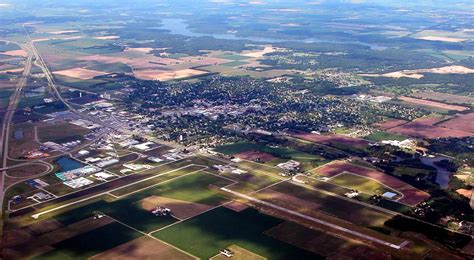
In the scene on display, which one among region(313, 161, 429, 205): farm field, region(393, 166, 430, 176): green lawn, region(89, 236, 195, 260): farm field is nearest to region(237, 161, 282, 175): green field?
region(313, 161, 429, 205): farm field

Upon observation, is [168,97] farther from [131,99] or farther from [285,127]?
[285,127]

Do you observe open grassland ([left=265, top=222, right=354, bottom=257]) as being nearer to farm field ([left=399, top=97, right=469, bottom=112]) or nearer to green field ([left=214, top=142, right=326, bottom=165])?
green field ([left=214, top=142, right=326, bottom=165])

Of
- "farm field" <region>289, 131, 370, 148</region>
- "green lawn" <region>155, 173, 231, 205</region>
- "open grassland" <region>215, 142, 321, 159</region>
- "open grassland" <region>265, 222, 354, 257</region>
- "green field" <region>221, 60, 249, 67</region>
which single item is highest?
"green lawn" <region>155, 173, 231, 205</region>

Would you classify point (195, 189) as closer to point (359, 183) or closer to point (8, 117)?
point (359, 183)

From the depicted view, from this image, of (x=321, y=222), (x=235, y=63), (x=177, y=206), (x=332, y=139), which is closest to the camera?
(x=321, y=222)

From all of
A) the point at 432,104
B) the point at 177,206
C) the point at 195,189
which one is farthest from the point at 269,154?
the point at 432,104

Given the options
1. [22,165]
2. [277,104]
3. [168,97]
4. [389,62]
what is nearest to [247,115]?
[277,104]
